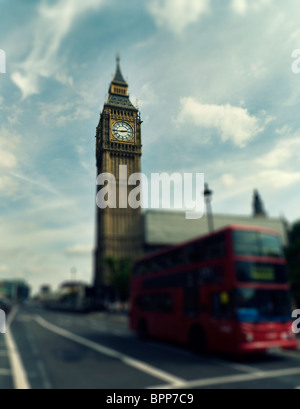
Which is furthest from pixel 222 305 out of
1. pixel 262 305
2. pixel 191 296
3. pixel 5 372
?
pixel 5 372

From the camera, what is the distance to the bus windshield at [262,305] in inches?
562

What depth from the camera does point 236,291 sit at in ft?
46.7

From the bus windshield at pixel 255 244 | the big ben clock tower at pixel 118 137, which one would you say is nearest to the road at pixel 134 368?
the bus windshield at pixel 255 244

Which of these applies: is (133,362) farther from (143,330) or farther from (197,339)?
(143,330)

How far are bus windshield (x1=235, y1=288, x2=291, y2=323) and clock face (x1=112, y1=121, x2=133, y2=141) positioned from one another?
43.4 feet

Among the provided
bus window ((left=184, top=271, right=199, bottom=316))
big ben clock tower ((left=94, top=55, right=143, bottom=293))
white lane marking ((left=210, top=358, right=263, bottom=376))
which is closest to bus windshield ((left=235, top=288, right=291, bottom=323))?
white lane marking ((left=210, top=358, right=263, bottom=376))

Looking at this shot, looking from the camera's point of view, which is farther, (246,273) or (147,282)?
(147,282)

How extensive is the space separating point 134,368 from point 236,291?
749 centimetres

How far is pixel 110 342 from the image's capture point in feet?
91.5

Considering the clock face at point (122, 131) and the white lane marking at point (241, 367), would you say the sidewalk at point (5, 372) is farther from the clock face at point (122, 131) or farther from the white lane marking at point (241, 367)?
the clock face at point (122, 131)
